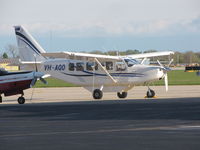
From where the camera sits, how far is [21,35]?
109 feet

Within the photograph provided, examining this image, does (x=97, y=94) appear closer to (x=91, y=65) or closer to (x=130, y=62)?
(x=91, y=65)

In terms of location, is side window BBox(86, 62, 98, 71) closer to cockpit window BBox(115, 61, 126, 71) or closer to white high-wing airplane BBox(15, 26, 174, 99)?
white high-wing airplane BBox(15, 26, 174, 99)

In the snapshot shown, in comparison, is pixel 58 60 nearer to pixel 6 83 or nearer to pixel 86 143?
pixel 6 83

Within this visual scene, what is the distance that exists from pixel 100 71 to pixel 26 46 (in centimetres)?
540

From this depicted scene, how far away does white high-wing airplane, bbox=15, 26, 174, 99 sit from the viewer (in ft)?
97.8

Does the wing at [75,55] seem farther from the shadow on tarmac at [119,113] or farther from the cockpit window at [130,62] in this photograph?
the shadow on tarmac at [119,113]

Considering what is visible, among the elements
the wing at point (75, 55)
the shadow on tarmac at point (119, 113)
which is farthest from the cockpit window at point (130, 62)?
the shadow on tarmac at point (119, 113)

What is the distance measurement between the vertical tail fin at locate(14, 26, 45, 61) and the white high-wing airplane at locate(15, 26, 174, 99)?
0.86m

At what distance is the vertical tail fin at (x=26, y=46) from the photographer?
1303 inches

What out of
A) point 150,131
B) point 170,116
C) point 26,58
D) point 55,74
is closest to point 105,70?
point 55,74

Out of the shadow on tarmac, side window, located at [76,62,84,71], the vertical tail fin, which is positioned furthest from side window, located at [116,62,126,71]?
the shadow on tarmac

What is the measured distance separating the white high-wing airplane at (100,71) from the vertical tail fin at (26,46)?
0.86 m

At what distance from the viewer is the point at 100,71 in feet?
101

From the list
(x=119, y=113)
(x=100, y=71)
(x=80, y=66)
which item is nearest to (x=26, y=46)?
(x=80, y=66)
